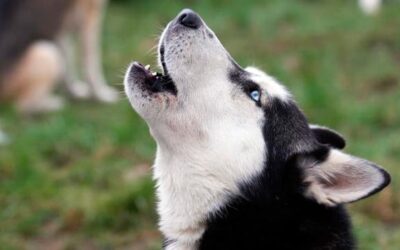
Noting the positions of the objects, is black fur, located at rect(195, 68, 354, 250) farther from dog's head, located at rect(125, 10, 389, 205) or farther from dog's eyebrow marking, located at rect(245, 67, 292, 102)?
dog's eyebrow marking, located at rect(245, 67, 292, 102)

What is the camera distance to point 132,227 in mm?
5477

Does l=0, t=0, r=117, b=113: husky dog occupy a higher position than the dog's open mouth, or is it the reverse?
l=0, t=0, r=117, b=113: husky dog

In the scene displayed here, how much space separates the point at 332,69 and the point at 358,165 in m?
4.92

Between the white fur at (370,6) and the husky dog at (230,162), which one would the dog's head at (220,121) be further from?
the white fur at (370,6)

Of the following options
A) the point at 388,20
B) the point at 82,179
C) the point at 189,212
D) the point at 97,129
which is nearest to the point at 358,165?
the point at 189,212

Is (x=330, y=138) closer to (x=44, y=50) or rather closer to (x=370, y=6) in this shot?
(x=44, y=50)

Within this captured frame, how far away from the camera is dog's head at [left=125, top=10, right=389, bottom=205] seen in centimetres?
363

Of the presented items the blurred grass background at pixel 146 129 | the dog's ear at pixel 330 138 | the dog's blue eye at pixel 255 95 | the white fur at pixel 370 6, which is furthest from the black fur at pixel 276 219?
the white fur at pixel 370 6

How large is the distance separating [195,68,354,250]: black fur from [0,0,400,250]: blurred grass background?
1487 mm

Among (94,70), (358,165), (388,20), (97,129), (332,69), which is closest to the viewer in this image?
(358,165)

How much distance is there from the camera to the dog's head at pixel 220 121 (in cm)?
363

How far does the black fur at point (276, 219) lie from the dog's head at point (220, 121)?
29mm

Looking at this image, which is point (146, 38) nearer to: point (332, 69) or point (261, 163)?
point (332, 69)

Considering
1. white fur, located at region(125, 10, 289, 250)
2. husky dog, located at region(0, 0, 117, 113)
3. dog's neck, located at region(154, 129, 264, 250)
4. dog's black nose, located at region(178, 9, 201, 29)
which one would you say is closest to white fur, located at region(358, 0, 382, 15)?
husky dog, located at region(0, 0, 117, 113)
